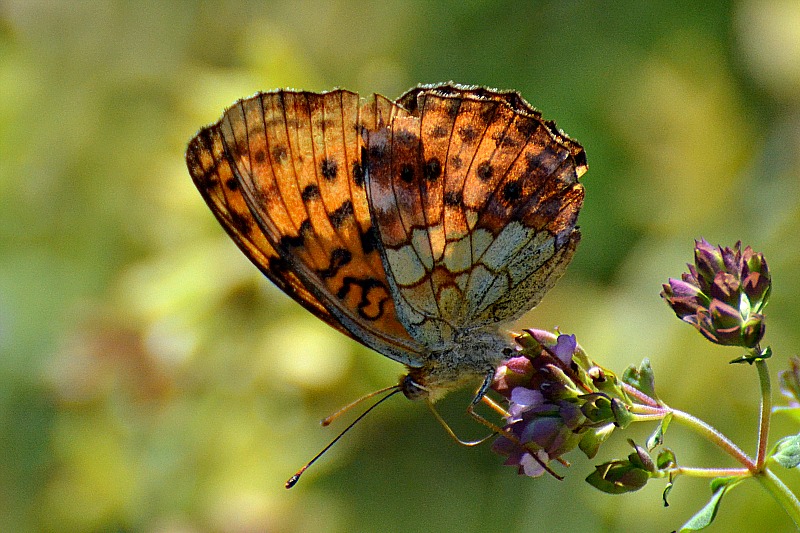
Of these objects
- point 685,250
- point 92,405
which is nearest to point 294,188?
point 92,405

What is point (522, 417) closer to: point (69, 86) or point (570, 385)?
point (570, 385)

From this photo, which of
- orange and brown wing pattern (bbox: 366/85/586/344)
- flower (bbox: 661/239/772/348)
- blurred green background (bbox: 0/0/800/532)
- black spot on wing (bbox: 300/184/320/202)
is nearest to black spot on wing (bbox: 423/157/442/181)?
orange and brown wing pattern (bbox: 366/85/586/344)

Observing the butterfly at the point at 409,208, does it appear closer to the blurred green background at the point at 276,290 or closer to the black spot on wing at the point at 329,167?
the black spot on wing at the point at 329,167

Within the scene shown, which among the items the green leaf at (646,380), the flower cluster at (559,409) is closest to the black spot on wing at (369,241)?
the flower cluster at (559,409)

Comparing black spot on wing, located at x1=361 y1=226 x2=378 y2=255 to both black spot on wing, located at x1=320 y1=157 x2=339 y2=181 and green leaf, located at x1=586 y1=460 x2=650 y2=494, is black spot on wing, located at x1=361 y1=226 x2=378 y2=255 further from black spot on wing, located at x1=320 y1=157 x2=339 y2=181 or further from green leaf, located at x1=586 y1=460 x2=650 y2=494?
green leaf, located at x1=586 y1=460 x2=650 y2=494

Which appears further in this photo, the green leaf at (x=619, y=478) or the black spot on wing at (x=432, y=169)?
the black spot on wing at (x=432, y=169)

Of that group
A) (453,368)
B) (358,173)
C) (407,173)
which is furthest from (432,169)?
(453,368)

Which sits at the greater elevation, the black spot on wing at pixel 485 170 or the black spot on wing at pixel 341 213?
the black spot on wing at pixel 485 170
